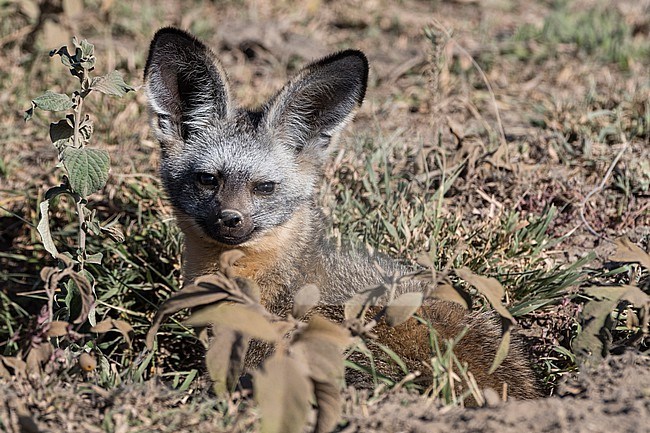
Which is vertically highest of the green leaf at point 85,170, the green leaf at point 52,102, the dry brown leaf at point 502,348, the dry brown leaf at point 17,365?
the green leaf at point 52,102

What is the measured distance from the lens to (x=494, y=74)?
7.07 m

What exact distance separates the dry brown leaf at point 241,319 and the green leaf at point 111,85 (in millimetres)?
1235

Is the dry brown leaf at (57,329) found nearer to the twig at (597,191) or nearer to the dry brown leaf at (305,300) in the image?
the dry brown leaf at (305,300)

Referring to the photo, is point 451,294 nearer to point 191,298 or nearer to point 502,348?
point 502,348

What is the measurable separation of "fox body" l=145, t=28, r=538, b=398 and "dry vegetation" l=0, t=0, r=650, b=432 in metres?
0.44

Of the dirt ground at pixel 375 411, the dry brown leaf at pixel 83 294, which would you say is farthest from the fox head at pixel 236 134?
the dirt ground at pixel 375 411

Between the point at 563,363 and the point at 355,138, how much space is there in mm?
2309

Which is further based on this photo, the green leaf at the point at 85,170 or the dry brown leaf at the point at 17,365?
the green leaf at the point at 85,170

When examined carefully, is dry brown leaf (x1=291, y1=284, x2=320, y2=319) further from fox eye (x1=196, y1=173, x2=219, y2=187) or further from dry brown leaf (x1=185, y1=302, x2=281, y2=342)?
fox eye (x1=196, y1=173, x2=219, y2=187)

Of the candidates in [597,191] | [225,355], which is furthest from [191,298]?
[597,191]

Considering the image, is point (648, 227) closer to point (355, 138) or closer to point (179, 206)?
point (355, 138)

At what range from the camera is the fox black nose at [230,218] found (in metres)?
4.09

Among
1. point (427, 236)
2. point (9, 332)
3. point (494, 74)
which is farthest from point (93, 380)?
point (494, 74)

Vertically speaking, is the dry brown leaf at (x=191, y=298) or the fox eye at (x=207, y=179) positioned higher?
the dry brown leaf at (x=191, y=298)
